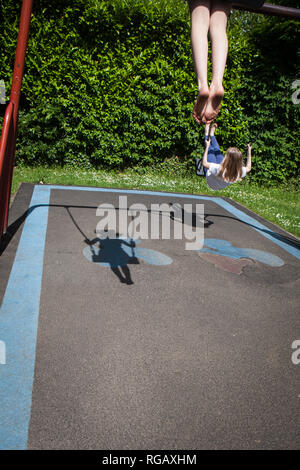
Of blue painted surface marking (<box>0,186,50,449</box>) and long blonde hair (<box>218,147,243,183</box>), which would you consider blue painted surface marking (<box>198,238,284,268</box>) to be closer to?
long blonde hair (<box>218,147,243,183</box>)

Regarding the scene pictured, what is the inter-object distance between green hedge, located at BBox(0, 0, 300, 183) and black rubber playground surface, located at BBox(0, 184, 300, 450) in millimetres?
5224

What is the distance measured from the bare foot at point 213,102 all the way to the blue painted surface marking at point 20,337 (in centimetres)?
178

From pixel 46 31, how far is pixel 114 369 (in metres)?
9.00

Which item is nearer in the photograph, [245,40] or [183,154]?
[245,40]

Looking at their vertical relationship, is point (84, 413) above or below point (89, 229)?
below

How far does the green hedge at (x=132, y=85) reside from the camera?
331 inches

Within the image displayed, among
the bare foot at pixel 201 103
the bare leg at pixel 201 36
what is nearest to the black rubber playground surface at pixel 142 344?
the bare foot at pixel 201 103

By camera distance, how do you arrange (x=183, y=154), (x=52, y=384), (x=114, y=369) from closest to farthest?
1. (x=52, y=384)
2. (x=114, y=369)
3. (x=183, y=154)

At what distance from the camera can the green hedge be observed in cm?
841

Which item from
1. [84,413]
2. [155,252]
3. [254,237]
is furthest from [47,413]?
[254,237]

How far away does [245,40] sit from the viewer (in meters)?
9.50

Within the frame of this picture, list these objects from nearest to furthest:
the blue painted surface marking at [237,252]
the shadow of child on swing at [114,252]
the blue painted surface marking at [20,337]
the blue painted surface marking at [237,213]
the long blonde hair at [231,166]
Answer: the blue painted surface marking at [20,337] → the shadow of child on swing at [114,252] → the blue painted surface marking at [237,252] → the long blonde hair at [231,166] → the blue painted surface marking at [237,213]

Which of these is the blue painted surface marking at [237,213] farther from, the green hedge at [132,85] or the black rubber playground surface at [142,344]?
the green hedge at [132,85]

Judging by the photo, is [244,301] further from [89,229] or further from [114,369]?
[89,229]
